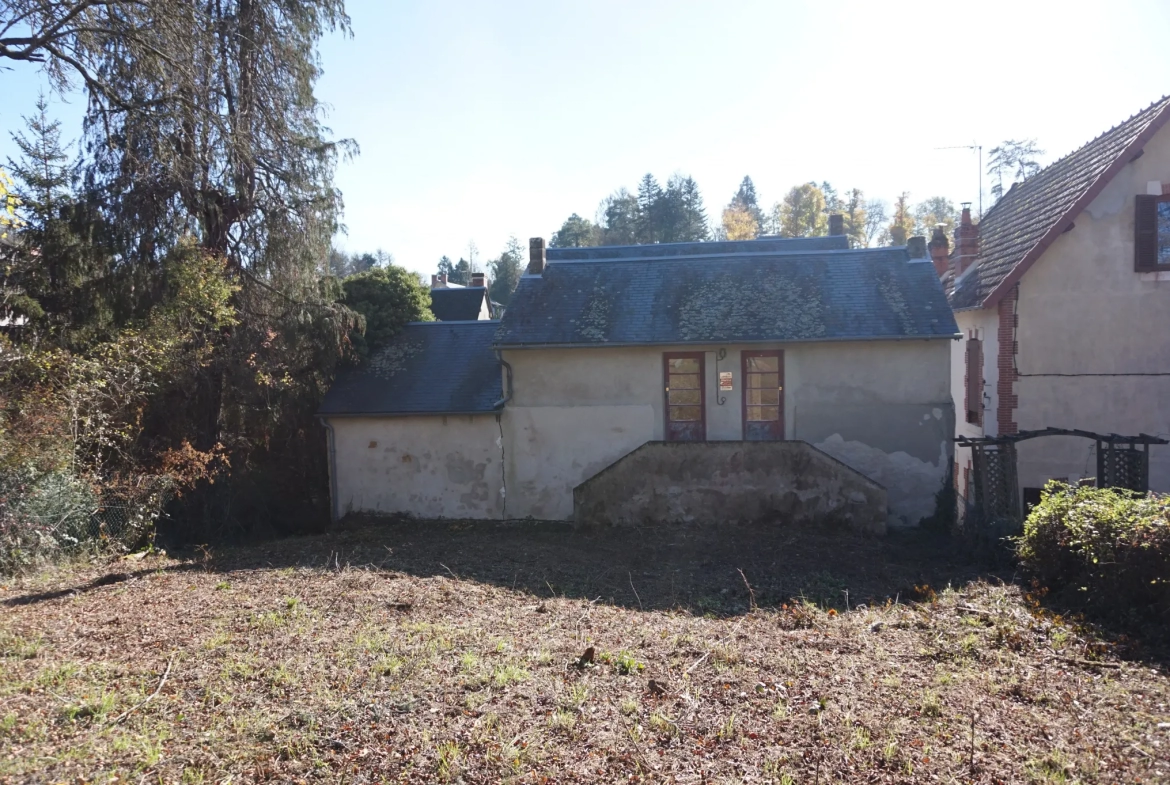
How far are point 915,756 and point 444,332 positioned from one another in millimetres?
15004

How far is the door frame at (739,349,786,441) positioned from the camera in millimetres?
15617

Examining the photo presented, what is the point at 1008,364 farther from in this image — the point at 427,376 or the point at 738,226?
the point at 738,226

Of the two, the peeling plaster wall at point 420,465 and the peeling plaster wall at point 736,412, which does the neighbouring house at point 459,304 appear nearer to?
the peeling plaster wall at point 420,465

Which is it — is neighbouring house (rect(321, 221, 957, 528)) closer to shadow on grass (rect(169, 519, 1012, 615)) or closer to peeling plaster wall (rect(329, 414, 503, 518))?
peeling plaster wall (rect(329, 414, 503, 518))

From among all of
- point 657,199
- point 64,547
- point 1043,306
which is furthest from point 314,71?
point 657,199

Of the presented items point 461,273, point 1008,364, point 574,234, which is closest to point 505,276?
point 574,234

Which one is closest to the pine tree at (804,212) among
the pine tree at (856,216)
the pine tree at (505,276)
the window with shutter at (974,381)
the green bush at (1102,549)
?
the pine tree at (856,216)

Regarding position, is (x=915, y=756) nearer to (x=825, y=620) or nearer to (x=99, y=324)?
(x=825, y=620)

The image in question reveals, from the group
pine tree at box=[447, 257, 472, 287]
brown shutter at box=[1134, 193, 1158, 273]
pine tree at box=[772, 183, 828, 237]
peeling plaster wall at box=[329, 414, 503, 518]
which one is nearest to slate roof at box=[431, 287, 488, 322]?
peeling plaster wall at box=[329, 414, 503, 518]

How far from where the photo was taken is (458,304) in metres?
32.6

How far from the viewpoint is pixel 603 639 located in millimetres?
7609

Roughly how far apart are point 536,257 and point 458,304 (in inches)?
584

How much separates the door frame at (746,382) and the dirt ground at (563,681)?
5.42 metres

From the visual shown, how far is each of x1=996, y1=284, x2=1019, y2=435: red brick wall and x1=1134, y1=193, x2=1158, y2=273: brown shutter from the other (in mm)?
2135
